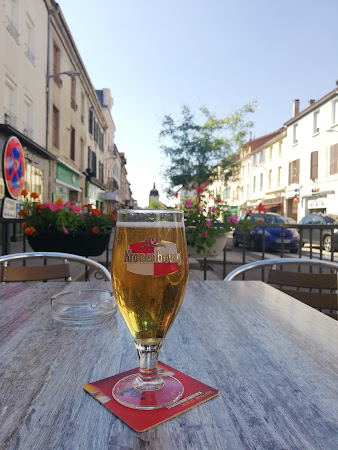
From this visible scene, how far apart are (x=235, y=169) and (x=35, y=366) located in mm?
24780

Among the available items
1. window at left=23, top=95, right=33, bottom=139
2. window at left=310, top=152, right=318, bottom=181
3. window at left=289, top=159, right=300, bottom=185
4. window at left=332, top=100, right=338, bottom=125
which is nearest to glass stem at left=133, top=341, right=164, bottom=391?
window at left=23, top=95, right=33, bottom=139

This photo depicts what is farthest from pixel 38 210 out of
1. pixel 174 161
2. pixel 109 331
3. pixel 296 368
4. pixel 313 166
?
pixel 313 166

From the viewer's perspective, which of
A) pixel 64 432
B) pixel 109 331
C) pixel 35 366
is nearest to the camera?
pixel 64 432

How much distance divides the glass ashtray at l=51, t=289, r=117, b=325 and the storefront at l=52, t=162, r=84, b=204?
12.4m

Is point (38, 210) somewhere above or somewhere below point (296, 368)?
above

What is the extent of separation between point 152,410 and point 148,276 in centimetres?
19

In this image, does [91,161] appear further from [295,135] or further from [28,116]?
[295,135]

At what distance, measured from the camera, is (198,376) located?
0.62 meters

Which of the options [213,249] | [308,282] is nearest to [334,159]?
[213,249]

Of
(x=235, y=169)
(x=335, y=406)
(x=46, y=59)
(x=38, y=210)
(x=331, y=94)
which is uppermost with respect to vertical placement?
(x=331, y=94)

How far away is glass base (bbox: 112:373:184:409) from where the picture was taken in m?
0.51

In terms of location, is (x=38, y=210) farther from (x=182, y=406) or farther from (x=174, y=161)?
(x=174, y=161)

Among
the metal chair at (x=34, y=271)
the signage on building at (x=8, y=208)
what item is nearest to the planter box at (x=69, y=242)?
the signage on building at (x=8, y=208)

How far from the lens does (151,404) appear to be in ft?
1.68
